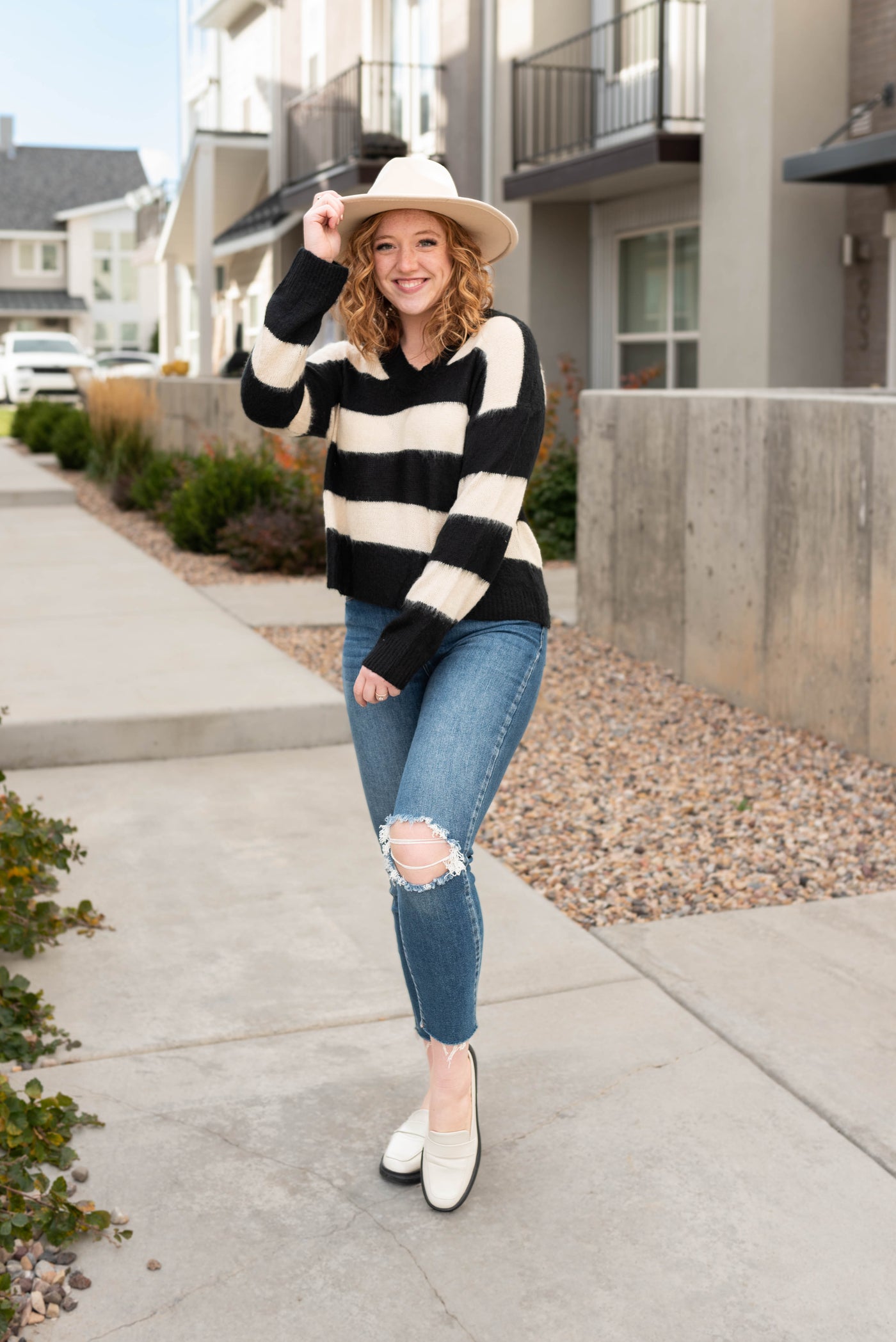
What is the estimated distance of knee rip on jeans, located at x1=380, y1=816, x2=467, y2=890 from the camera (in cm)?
253

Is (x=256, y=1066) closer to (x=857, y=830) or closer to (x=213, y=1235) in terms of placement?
(x=213, y=1235)

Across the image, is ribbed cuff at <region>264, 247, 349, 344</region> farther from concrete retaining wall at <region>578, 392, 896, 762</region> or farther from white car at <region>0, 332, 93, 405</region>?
white car at <region>0, 332, 93, 405</region>

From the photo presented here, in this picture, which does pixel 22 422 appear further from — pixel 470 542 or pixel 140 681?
pixel 470 542

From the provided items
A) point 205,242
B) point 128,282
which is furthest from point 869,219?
point 128,282

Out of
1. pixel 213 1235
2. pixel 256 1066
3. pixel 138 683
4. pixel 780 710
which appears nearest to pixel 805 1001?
pixel 256 1066

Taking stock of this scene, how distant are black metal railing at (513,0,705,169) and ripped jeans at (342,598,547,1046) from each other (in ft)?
34.0

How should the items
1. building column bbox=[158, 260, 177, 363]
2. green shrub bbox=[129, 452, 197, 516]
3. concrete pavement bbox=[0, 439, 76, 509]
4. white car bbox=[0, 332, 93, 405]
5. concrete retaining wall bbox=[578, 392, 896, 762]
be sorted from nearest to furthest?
concrete retaining wall bbox=[578, 392, 896, 762]
green shrub bbox=[129, 452, 197, 516]
concrete pavement bbox=[0, 439, 76, 509]
building column bbox=[158, 260, 177, 363]
white car bbox=[0, 332, 93, 405]

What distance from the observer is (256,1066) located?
328 centimetres

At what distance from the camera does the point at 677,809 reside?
530 cm

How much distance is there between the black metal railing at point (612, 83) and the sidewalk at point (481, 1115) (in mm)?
9588

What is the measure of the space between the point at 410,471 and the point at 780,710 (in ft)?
12.9

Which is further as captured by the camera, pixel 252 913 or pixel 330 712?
pixel 330 712

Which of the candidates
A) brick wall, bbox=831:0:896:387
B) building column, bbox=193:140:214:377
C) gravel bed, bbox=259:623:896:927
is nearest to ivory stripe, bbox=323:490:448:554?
gravel bed, bbox=259:623:896:927

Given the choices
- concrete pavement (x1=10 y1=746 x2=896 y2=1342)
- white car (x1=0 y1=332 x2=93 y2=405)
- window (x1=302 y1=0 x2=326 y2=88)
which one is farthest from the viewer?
white car (x1=0 y1=332 x2=93 y2=405)
